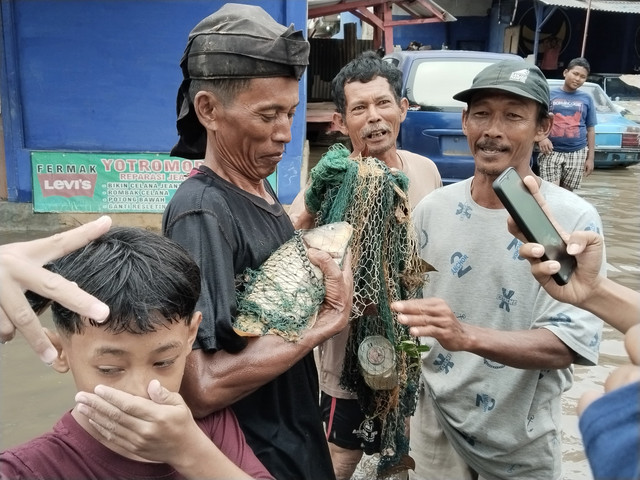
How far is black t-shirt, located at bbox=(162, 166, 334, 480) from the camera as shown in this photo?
4.68ft

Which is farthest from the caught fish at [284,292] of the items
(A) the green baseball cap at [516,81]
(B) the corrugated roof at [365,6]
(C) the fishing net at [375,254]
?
(B) the corrugated roof at [365,6]

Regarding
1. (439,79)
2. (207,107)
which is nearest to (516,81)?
(207,107)

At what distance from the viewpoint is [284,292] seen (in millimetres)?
1534

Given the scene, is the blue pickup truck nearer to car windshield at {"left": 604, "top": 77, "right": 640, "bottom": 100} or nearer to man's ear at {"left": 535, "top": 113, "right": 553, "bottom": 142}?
man's ear at {"left": 535, "top": 113, "right": 553, "bottom": 142}

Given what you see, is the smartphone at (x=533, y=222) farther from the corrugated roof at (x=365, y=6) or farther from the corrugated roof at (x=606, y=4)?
the corrugated roof at (x=606, y=4)

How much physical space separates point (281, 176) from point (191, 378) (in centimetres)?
597

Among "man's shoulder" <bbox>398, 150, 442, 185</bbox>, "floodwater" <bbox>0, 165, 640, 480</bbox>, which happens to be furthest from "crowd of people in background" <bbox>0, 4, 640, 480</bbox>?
"floodwater" <bbox>0, 165, 640, 480</bbox>

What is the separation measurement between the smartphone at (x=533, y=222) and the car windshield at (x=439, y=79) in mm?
6194

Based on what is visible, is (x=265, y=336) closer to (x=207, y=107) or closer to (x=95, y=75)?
(x=207, y=107)

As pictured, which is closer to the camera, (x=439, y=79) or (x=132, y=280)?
(x=132, y=280)

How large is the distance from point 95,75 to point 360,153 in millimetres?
4988

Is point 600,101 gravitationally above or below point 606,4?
below

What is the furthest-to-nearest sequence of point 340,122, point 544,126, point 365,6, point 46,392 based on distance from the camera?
point 365,6 → point 46,392 → point 340,122 → point 544,126

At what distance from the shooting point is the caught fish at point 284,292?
1.47 meters
